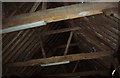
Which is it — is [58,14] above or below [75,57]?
above

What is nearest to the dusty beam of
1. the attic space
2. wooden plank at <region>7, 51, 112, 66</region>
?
the attic space

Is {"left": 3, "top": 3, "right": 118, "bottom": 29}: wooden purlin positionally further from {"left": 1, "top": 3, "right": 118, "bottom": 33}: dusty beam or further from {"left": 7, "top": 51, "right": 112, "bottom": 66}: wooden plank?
{"left": 7, "top": 51, "right": 112, "bottom": 66}: wooden plank

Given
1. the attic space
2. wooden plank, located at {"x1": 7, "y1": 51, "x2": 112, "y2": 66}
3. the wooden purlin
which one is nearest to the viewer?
the wooden purlin

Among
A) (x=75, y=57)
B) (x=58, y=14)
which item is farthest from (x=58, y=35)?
(x=58, y=14)

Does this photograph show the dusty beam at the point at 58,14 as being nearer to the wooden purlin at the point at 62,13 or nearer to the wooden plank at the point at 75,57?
the wooden purlin at the point at 62,13

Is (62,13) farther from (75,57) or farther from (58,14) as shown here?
(75,57)

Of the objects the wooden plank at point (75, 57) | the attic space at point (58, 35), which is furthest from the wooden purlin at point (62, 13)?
the wooden plank at point (75, 57)

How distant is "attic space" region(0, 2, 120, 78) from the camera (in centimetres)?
390

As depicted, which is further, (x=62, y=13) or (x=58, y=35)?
(x=58, y=35)

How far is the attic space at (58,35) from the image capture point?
3.90 m

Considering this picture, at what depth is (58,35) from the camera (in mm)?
7617

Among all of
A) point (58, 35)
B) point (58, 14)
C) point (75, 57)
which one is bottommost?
point (75, 57)

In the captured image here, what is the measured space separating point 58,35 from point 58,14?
3.76m

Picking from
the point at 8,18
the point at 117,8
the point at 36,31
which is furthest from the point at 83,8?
the point at 36,31
